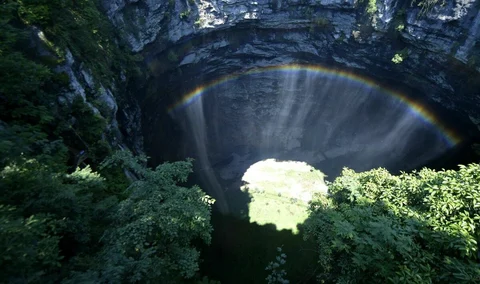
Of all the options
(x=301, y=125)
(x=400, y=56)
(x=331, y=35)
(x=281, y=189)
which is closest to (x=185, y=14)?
(x=331, y=35)

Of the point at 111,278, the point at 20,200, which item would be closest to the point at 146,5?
the point at 20,200

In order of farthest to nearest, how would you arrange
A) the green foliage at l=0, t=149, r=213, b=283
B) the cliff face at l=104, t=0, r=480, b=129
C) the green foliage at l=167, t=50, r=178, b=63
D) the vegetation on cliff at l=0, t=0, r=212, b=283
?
the green foliage at l=167, t=50, r=178, b=63, the cliff face at l=104, t=0, r=480, b=129, the vegetation on cliff at l=0, t=0, r=212, b=283, the green foliage at l=0, t=149, r=213, b=283

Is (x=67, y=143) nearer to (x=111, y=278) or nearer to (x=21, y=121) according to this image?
(x=21, y=121)

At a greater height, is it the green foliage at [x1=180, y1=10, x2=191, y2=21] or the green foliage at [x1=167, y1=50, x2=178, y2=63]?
the green foliage at [x1=180, y1=10, x2=191, y2=21]

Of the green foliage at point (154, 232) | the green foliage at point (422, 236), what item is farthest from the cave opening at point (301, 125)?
the green foliage at point (422, 236)

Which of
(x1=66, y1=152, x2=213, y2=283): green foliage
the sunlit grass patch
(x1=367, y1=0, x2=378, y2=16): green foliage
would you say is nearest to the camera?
(x1=66, y1=152, x2=213, y2=283): green foliage

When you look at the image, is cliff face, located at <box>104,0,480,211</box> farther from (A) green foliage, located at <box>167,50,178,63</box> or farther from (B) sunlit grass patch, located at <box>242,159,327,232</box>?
(B) sunlit grass patch, located at <box>242,159,327,232</box>

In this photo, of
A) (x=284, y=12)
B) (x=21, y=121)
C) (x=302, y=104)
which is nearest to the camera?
(x=21, y=121)

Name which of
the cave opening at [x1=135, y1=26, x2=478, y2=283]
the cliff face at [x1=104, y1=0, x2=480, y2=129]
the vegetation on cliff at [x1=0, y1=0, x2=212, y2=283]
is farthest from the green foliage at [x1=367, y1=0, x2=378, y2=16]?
the vegetation on cliff at [x1=0, y1=0, x2=212, y2=283]
